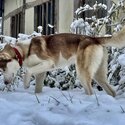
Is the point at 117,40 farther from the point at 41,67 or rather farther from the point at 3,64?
the point at 3,64

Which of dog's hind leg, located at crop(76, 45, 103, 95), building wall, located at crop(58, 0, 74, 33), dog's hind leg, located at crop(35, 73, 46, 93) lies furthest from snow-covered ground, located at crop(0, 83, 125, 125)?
building wall, located at crop(58, 0, 74, 33)

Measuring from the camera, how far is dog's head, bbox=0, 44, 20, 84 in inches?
264

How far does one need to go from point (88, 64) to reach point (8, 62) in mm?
1222

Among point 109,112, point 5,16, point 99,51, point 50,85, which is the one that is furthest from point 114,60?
point 5,16

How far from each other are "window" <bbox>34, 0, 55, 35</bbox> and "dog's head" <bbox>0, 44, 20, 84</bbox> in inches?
335

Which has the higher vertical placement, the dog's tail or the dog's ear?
→ the dog's tail

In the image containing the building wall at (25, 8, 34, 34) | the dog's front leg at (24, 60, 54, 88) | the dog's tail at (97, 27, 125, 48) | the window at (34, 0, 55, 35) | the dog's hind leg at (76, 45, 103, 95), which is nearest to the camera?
the dog's tail at (97, 27, 125, 48)

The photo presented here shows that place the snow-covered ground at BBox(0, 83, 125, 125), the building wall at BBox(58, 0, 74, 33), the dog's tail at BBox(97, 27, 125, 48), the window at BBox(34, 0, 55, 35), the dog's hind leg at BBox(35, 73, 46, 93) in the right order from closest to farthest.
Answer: the snow-covered ground at BBox(0, 83, 125, 125) → the dog's tail at BBox(97, 27, 125, 48) → the dog's hind leg at BBox(35, 73, 46, 93) → the building wall at BBox(58, 0, 74, 33) → the window at BBox(34, 0, 55, 35)

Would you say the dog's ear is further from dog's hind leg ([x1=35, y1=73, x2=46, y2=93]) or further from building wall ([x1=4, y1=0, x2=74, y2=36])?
building wall ([x1=4, y1=0, x2=74, y2=36])

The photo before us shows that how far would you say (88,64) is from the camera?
6406 mm

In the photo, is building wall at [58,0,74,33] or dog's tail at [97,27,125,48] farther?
building wall at [58,0,74,33]

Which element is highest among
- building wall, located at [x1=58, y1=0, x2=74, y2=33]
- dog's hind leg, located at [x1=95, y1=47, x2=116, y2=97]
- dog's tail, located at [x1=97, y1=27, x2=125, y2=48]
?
building wall, located at [x1=58, y1=0, x2=74, y2=33]

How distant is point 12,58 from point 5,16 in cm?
1602

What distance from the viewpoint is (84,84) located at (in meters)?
6.42
